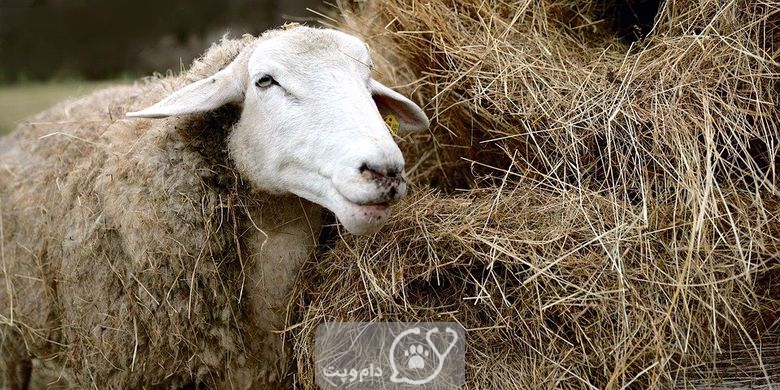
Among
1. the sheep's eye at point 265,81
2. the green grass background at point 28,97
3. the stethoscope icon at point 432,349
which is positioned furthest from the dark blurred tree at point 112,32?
the stethoscope icon at point 432,349

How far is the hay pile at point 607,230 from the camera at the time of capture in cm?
251

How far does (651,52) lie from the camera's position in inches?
124

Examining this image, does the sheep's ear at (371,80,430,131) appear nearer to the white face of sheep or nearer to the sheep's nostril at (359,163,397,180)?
the white face of sheep

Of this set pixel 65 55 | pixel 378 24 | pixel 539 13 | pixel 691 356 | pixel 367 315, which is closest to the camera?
pixel 691 356

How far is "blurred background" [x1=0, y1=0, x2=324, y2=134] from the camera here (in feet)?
Answer: 33.4

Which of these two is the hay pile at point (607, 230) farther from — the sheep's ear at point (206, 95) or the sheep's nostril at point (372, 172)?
the sheep's ear at point (206, 95)

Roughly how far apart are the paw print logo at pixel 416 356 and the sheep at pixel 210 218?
0.58 meters

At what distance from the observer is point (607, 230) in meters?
2.69

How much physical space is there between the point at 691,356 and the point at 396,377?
3.49 feet

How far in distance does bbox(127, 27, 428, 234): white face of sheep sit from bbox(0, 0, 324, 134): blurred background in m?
7.04

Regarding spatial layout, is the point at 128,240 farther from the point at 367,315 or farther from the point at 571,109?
the point at 571,109

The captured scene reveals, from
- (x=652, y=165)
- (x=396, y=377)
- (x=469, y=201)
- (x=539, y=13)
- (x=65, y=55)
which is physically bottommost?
(x=65, y=55)

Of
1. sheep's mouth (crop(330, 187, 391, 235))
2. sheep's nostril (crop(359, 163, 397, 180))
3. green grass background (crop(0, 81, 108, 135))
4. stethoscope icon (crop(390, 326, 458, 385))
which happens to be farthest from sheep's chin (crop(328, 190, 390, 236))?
green grass background (crop(0, 81, 108, 135))

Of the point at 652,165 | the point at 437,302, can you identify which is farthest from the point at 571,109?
the point at 437,302
